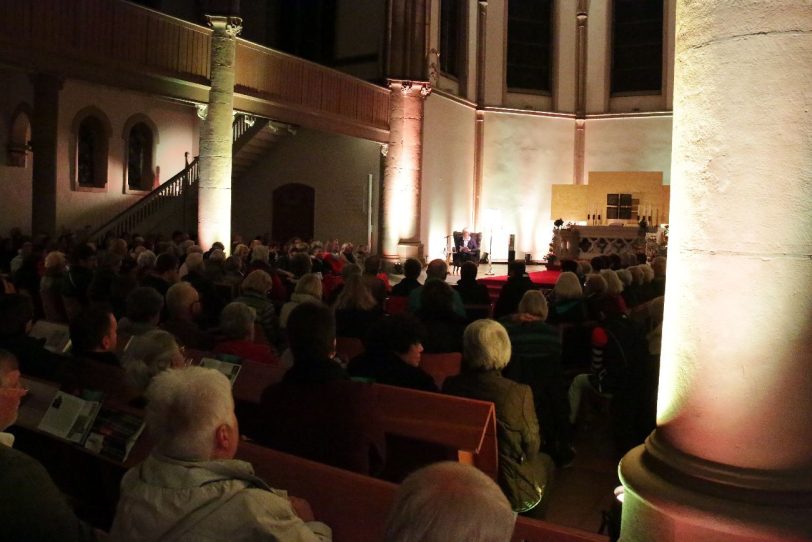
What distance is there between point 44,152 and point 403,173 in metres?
8.20

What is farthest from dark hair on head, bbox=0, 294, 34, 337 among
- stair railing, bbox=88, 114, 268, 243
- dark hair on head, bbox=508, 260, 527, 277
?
stair railing, bbox=88, 114, 268, 243

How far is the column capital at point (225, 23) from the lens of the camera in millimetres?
13258

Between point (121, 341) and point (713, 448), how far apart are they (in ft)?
11.5

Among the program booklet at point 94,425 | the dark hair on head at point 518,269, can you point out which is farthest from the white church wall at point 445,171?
the program booklet at point 94,425

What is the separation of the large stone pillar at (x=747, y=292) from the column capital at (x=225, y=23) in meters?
11.8

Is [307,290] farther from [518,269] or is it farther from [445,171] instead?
[445,171]

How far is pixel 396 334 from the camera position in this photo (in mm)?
4082

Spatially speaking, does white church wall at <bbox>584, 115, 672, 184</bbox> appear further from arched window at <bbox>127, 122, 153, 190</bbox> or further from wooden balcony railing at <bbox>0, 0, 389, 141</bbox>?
arched window at <bbox>127, 122, 153, 190</bbox>

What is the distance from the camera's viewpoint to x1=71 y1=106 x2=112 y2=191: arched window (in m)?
18.7

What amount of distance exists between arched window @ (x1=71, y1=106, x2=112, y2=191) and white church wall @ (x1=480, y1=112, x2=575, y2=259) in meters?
10.0

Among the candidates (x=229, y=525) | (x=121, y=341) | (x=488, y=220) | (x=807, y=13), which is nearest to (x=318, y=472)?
(x=229, y=525)

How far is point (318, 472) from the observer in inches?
108

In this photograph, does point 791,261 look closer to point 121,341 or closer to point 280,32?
point 121,341

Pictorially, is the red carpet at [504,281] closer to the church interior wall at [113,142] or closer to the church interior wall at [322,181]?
the church interior wall at [322,181]
